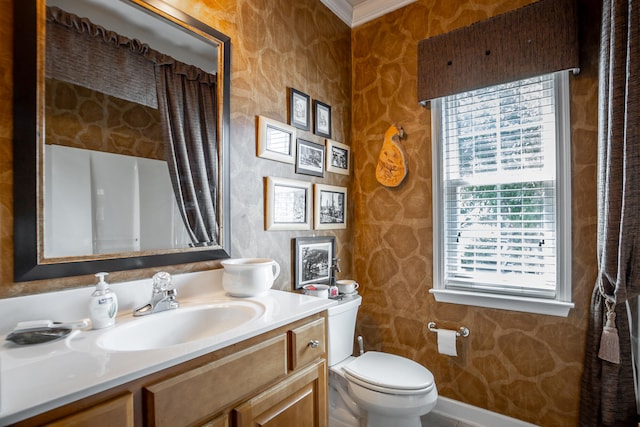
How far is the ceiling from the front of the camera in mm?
2259

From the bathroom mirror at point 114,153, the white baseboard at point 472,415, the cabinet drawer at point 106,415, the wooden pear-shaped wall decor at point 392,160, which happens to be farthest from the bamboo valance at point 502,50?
the cabinet drawer at point 106,415

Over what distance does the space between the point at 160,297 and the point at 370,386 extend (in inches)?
41.0

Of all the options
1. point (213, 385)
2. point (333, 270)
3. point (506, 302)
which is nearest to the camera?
point (213, 385)

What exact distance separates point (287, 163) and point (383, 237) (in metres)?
0.91

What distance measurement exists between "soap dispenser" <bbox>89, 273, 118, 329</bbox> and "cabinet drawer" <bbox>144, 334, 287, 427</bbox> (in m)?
0.37

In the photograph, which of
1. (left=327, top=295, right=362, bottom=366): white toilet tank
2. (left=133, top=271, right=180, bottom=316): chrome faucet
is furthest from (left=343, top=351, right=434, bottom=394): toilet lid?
(left=133, top=271, right=180, bottom=316): chrome faucet

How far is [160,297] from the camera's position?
1198mm

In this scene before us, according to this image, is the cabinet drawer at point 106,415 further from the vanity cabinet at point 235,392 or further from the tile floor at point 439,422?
the tile floor at point 439,422

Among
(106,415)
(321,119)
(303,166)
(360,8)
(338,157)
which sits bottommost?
(106,415)

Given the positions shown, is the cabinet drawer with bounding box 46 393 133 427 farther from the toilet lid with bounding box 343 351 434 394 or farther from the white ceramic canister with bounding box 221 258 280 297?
the toilet lid with bounding box 343 351 434 394

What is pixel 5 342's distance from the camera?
2.83ft

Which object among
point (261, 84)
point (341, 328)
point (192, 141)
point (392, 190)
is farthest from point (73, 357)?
point (392, 190)

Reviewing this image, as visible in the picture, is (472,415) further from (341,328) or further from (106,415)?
(106,415)

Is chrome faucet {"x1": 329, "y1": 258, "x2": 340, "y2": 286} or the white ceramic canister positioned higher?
the white ceramic canister
